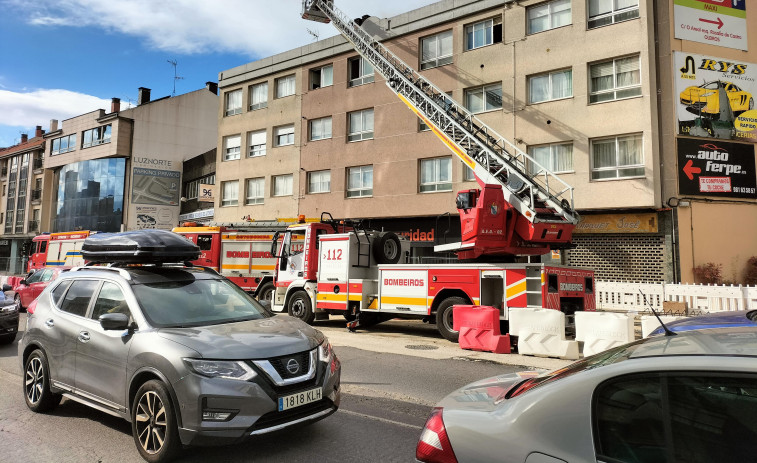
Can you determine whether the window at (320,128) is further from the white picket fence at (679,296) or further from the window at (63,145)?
the window at (63,145)

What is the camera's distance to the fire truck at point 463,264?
33.8 ft

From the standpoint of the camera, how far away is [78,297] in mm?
5105

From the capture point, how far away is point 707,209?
56.3ft

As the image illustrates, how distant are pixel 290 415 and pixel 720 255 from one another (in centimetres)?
1880

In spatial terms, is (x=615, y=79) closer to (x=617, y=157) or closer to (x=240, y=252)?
(x=617, y=157)

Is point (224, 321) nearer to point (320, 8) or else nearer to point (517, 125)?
point (517, 125)

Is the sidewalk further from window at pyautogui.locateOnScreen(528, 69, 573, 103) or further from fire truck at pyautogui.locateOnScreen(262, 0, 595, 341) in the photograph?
window at pyautogui.locateOnScreen(528, 69, 573, 103)

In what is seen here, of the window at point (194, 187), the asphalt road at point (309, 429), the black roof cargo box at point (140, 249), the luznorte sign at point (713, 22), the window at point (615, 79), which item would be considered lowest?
the asphalt road at point (309, 429)

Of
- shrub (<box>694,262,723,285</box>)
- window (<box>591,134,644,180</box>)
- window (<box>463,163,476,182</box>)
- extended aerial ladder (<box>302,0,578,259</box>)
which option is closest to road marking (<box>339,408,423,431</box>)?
extended aerial ladder (<box>302,0,578,259</box>)

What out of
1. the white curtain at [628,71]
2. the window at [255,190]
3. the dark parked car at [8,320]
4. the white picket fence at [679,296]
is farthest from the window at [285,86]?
the dark parked car at [8,320]

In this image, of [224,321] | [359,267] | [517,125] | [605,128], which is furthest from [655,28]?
[224,321]

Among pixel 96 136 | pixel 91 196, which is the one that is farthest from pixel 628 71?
pixel 96 136

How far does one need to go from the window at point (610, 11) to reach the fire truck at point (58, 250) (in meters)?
23.7

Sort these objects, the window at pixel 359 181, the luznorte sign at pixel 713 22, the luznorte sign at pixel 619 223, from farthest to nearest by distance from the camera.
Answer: the window at pixel 359 181 < the luznorte sign at pixel 713 22 < the luznorte sign at pixel 619 223
